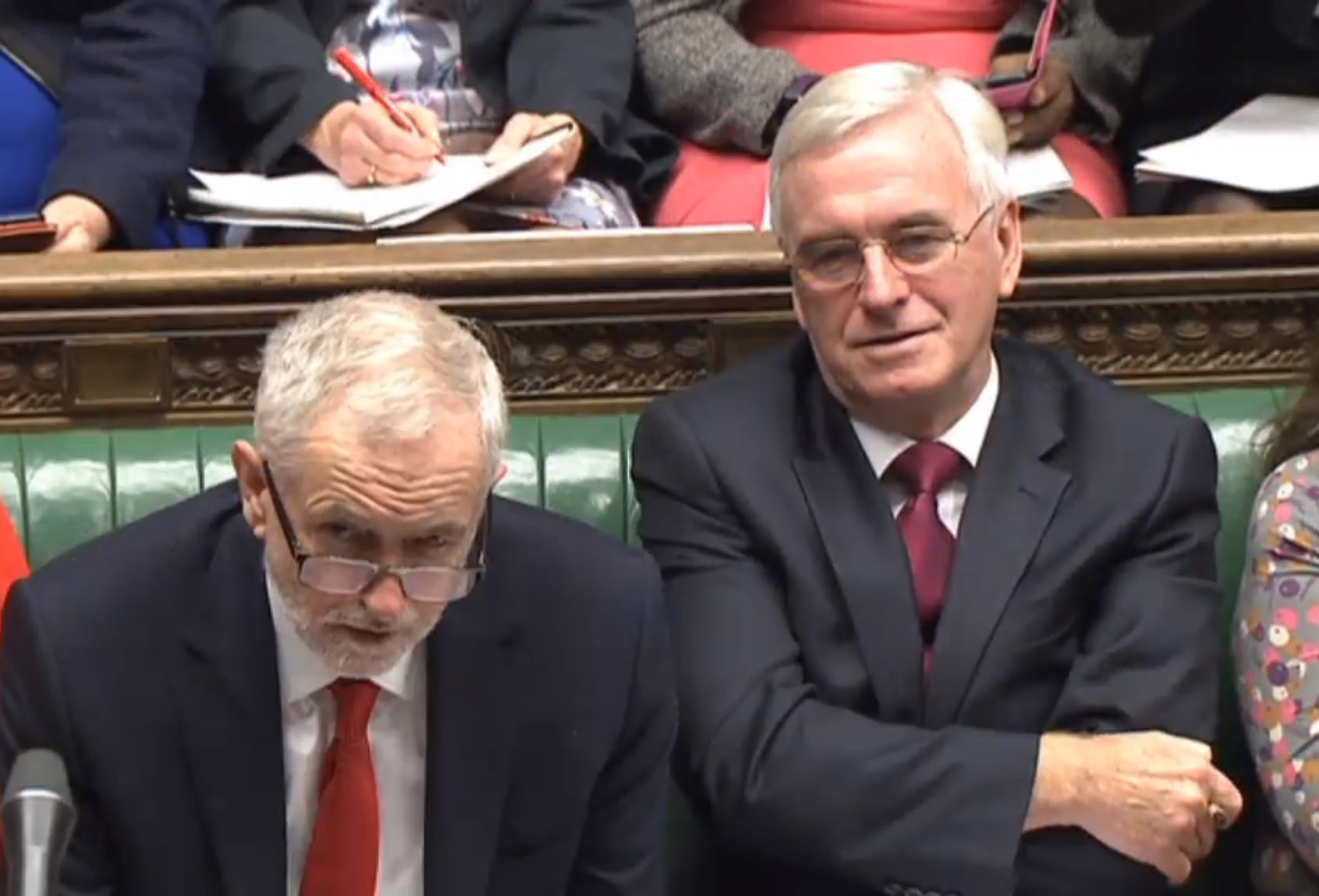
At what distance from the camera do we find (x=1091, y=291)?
2234 millimetres

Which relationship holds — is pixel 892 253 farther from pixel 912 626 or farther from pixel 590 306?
pixel 590 306

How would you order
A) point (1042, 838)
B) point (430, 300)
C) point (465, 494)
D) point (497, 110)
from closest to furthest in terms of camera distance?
point (465, 494), point (1042, 838), point (430, 300), point (497, 110)

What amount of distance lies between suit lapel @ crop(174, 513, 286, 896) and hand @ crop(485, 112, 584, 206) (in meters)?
0.70

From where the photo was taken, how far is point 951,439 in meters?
1.95

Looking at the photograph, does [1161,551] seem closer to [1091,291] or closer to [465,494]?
[1091,291]

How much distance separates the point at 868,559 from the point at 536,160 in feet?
1.83

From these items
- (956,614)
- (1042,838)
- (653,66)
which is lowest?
(1042,838)

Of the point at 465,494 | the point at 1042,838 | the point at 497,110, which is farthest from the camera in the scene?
the point at 497,110

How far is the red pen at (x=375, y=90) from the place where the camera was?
2.27 meters

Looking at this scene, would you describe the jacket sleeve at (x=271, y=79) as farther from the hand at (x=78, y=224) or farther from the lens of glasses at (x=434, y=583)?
the lens of glasses at (x=434, y=583)

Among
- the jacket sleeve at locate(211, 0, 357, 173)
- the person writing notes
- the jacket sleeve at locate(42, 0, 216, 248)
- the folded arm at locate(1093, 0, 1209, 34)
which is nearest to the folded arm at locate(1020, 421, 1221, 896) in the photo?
the folded arm at locate(1093, 0, 1209, 34)

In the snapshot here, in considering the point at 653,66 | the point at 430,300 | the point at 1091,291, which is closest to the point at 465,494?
the point at 430,300

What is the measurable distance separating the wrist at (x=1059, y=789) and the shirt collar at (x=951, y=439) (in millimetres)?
236

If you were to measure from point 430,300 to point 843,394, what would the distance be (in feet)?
1.24
